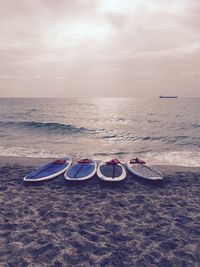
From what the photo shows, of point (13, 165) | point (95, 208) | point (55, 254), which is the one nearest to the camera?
point (55, 254)

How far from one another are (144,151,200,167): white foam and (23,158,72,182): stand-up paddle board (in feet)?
17.4

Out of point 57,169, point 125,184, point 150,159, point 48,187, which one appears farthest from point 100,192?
point 150,159

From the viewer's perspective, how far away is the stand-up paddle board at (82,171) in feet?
30.9

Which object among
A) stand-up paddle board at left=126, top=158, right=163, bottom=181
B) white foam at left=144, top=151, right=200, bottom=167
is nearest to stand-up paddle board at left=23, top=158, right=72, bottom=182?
stand-up paddle board at left=126, top=158, right=163, bottom=181

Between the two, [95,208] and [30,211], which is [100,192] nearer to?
[95,208]

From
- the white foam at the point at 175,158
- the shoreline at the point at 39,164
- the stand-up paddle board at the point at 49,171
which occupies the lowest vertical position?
the white foam at the point at 175,158

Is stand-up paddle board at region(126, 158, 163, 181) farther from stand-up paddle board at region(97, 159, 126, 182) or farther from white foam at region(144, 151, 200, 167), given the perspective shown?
white foam at region(144, 151, 200, 167)

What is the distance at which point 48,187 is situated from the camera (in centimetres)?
901

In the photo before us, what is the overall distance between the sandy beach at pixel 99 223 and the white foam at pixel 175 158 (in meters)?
4.39

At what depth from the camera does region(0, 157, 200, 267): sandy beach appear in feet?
16.5

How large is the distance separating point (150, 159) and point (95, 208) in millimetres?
8913

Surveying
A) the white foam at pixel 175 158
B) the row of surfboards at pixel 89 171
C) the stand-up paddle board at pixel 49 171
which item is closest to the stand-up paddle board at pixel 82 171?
the row of surfboards at pixel 89 171

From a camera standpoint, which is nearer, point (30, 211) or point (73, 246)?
point (73, 246)

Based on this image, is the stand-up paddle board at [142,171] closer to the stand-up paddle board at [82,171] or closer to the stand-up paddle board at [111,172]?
the stand-up paddle board at [111,172]
